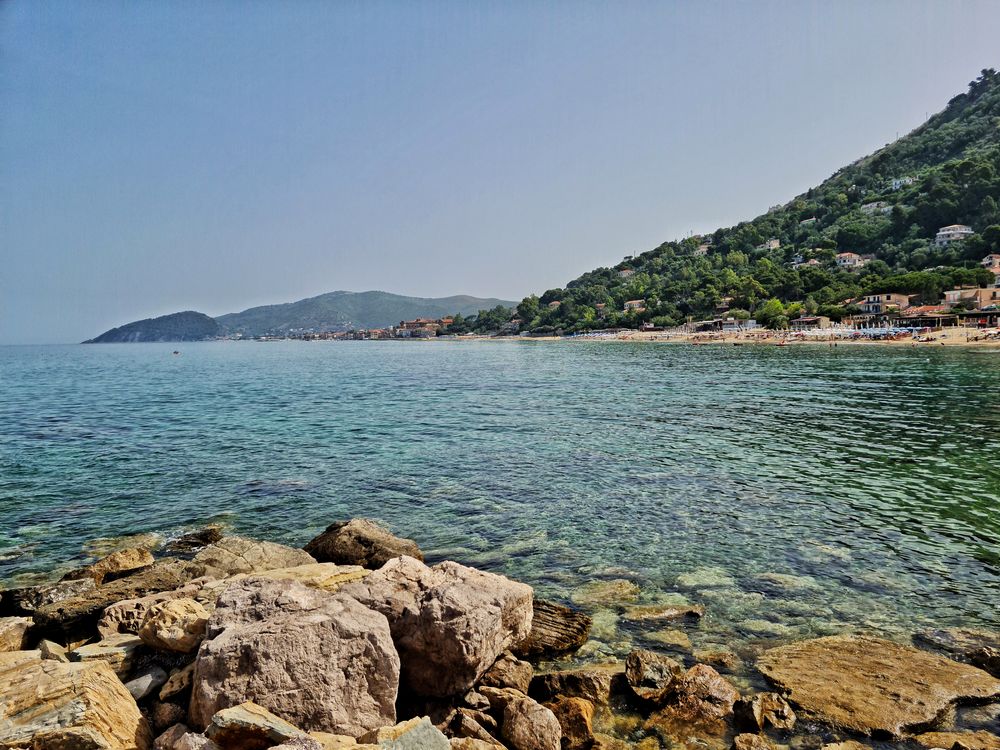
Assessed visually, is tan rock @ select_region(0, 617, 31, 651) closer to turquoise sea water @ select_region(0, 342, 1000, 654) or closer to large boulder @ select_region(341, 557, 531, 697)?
turquoise sea water @ select_region(0, 342, 1000, 654)

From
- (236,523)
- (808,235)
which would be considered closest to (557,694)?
(236,523)

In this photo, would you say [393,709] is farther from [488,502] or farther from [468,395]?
[468,395]

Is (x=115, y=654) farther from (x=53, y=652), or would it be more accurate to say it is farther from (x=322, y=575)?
(x=322, y=575)

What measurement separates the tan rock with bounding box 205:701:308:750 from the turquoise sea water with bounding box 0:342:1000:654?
496 centimetres

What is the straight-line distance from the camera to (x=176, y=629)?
6.30 metres

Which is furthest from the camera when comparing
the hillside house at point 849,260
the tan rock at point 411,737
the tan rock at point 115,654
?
the hillside house at point 849,260

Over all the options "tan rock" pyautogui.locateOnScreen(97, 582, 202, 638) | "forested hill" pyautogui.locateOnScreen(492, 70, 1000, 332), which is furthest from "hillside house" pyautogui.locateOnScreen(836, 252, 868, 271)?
"tan rock" pyautogui.locateOnScreen(97, 582, 202, 638)

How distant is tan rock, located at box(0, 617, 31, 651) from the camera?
296 inches

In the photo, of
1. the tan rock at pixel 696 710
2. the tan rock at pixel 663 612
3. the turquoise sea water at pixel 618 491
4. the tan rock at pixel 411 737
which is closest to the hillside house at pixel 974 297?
the turquoise sea water at pixel 618 491

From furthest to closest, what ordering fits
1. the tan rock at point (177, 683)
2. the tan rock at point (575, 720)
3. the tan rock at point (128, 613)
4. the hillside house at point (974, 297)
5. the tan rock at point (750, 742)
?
the hillside house at point (974, 297) → the tan rock at point (128, 613) → the tan rock at point (575, 720) → the tan rock at point (750, 742) → the tan rock at point (177, 683)

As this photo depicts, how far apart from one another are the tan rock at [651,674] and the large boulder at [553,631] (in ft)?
3.16

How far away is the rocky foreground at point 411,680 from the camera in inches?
193

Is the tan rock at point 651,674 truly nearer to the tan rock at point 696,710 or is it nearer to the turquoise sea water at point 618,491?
the tan rock at point 696,710

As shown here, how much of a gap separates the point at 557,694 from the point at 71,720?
483 centimetres
